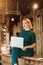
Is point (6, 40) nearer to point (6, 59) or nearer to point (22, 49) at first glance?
point (6, 59)

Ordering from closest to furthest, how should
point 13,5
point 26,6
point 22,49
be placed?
1. point 22,49
2. point 26,6
3. point 13,5

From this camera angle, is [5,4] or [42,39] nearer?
[42,39]

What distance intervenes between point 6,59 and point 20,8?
1.91m

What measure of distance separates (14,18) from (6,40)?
27.2 inches

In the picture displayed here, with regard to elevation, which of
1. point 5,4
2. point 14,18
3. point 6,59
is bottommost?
point 6,59

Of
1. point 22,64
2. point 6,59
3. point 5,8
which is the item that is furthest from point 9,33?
point 22,64

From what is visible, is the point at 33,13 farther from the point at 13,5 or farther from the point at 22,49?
Answer: the point at 22,49

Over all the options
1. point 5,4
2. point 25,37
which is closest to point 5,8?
point 5,4

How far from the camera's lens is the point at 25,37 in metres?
3.09

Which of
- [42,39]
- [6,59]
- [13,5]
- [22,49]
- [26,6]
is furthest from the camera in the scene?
[13,5]

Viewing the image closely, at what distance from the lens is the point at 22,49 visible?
3.06 metres

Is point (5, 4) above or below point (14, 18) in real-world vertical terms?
above

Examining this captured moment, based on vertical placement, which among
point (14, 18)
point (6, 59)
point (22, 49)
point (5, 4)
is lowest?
point (6, 59)

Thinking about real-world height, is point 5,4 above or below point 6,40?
above
